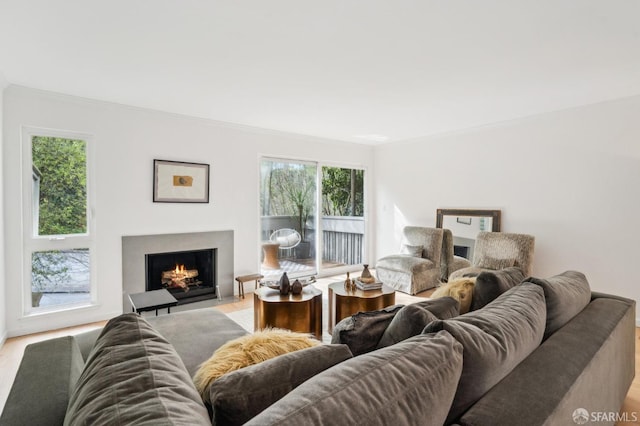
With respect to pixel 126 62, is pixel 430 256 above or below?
below

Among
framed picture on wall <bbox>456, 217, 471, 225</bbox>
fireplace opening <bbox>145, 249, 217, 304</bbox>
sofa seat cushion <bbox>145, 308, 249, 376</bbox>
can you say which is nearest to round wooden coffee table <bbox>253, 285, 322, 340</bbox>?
sofa seat cushion <bbox>145, 308, 249, 376</bbox>

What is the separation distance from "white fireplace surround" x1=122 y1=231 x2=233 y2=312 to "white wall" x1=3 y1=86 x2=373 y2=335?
7 cm

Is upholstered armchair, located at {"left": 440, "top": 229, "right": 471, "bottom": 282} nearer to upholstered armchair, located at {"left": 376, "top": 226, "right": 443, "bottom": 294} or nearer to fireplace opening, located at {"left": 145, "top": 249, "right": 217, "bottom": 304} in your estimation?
upholstered armchair, located at {"left": 376, "top": 226, "right": 443, "bottom": 294}

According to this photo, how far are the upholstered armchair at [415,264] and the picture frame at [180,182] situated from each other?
9.19 feet

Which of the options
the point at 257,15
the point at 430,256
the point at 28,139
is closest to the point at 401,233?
the point at 430,256

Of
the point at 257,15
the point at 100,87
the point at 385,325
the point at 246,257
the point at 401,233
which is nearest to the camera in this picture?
the point at 385,325

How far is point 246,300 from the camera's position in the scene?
4.42 metres

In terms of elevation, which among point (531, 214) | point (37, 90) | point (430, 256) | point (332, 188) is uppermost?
point (37, 90)

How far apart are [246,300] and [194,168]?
1.84 metres

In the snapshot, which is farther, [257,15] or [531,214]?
[531,214]

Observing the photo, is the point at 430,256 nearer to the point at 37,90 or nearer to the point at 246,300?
the point at 246,300

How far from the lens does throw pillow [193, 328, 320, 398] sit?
1.07 metres

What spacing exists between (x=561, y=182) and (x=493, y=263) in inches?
49.1

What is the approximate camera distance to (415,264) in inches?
185
